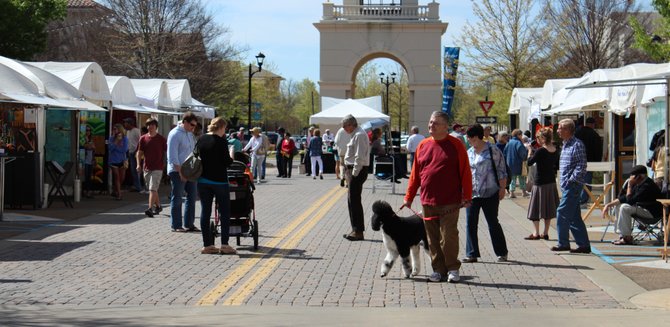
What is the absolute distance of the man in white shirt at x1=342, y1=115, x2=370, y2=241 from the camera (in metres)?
15.8

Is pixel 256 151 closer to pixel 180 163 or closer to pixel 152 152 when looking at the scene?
pixel 152 152

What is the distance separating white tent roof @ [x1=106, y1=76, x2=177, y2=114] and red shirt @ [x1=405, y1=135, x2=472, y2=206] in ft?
54.5

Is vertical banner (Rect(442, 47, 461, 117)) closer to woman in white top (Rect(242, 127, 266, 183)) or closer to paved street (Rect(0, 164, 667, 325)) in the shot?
woman in white top (Rect(242, 127, 266, 183))

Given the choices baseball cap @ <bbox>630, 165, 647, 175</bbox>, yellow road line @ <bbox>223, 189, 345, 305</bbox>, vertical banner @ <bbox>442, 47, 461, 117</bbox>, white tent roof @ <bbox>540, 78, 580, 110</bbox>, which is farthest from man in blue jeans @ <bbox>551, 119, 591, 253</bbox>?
vertical banner @ <bbox>442, 47, 461, 117</bbox>

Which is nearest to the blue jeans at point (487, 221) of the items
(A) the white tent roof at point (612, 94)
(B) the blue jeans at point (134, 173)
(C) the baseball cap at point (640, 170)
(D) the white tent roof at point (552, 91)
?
(C) the baseball cap at point (640, 170)

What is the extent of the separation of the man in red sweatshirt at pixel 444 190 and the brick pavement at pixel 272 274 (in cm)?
26

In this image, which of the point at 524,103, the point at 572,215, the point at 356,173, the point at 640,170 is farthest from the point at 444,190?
the point at 524,103

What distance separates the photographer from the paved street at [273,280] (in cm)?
958

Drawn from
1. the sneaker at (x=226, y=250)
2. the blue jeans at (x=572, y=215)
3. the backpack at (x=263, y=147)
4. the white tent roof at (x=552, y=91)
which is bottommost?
the sneaker at (x=226, y=250)

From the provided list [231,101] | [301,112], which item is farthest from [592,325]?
[301,112]

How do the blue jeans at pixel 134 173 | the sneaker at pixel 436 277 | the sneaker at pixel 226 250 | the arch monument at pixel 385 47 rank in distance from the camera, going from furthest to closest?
the arch monument at pixel 385 47 → the blue jeans at pixel 134 173 → the sneaker at pixel 226 250 → the sneaker at pixel 436 277

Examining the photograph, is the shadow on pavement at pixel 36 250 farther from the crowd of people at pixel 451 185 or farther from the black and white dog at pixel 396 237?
the black and white dog at pixel 396 237

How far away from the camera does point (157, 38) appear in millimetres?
56406

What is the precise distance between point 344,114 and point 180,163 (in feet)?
62.8
